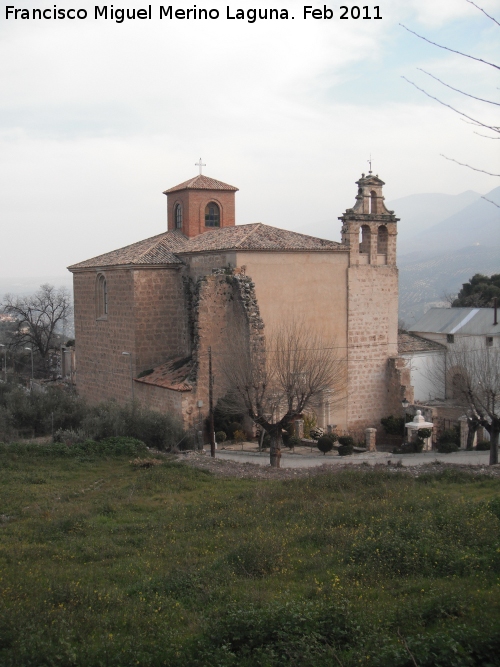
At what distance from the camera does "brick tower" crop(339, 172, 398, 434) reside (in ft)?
90.7

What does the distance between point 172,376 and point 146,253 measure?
219 inches

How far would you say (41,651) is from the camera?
20.6 feet

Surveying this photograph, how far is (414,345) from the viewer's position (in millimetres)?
32812

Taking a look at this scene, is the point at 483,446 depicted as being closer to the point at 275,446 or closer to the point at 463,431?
the point at 463,431

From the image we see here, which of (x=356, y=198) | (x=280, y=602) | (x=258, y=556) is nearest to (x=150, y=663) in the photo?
(x=280, y=602)

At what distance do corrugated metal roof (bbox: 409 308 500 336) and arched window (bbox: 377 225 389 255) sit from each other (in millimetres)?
9254

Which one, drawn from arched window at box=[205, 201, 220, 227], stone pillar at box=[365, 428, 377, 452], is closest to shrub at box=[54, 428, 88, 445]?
stone pillar at box=[365, 428, 377, 452]

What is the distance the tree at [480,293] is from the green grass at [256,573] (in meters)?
31.0

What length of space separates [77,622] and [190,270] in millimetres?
21411

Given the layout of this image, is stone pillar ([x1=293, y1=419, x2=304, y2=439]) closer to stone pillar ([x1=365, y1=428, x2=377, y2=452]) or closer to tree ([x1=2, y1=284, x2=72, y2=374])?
stone pillar ([x1=365, y1=428, x2=377, y2=452])

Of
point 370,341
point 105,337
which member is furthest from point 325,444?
point 105,337

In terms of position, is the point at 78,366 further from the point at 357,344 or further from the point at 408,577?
the point at 408,577

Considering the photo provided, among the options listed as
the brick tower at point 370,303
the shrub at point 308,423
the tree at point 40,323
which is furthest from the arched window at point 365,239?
the tree at point 40,323

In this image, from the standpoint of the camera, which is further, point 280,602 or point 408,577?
point 408,577
